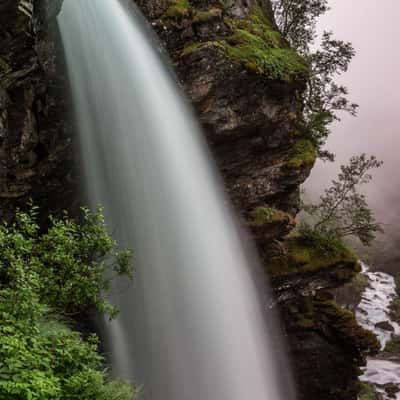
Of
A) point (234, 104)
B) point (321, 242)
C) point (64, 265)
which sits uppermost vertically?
point (234, 104)

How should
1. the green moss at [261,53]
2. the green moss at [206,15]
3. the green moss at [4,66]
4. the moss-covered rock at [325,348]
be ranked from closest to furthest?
1. the green moss at [4,66]
2. the green moss at [261,53]
3. the moss-covered rock at [325,348]
4. the green moss at [206,15]

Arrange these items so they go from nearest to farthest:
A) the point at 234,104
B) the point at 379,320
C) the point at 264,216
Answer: the point at 234,104 → the point at 264,216 → the point at 379,320

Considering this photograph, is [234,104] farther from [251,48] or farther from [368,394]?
[368,394]

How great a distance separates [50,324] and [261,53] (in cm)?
1348

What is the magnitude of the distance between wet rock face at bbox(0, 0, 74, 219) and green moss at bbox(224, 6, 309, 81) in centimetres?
691

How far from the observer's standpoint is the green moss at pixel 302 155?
16.0m

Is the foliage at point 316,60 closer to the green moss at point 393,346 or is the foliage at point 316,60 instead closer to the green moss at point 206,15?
the green moss at point 206,15

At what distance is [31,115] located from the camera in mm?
12039

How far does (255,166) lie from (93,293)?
10.3 meters

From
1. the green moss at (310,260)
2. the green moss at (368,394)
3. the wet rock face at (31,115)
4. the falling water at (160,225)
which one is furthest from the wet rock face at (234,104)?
the green moss at (368,394)

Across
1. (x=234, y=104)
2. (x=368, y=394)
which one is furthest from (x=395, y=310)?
(x=234, y=104)

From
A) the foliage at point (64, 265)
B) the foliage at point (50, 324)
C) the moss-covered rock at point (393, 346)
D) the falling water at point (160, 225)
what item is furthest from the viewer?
the moss-covered rock at point (393, 346)

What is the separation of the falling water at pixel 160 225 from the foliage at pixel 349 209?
7788 millimetres

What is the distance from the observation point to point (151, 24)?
16156 millimetres
